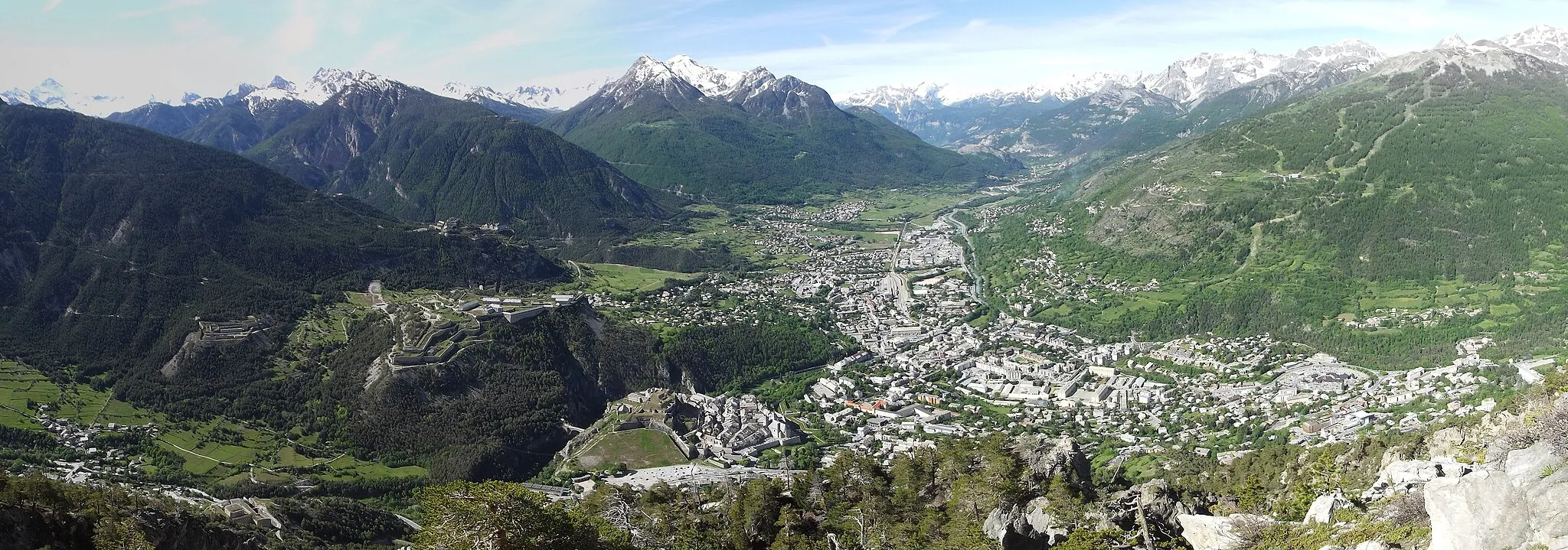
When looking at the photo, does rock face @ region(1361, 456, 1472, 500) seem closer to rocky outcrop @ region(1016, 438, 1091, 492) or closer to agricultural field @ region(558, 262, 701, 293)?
rocky outcrop @ region(1016, 438, 1091, 492)

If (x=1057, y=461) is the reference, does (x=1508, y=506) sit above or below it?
above

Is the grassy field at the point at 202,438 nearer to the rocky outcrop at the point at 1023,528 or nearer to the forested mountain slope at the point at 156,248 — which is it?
the forested mountain slope at the point at 156,248

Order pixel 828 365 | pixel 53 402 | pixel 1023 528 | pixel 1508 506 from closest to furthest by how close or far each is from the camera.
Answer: pixel 1508 506, pixel 1023 528, pixel 53 402, pixel 828 365

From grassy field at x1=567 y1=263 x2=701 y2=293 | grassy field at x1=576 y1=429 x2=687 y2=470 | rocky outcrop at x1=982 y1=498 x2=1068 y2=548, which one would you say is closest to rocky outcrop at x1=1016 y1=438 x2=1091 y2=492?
rocky outcrop at x1=982 y1=498 x2=1068 y2=548

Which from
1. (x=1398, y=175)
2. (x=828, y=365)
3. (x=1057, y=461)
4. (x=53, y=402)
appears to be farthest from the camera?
(x=1398, y=175)

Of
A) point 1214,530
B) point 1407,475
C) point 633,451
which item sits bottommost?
point 633,451

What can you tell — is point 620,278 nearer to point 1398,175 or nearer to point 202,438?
point 202,438

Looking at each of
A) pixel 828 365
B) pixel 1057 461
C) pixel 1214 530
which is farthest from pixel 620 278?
pixel 1214 530
